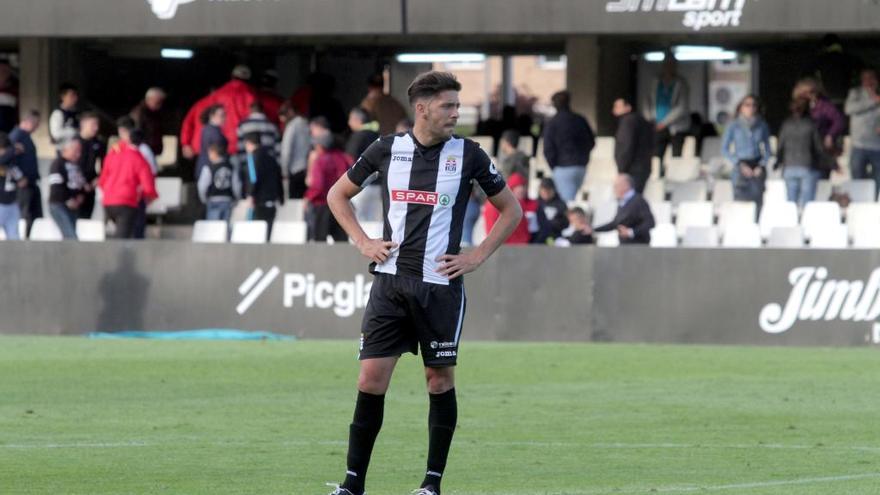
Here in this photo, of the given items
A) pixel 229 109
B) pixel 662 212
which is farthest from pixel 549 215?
pixel 229 109

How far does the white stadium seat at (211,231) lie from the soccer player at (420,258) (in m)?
13.9

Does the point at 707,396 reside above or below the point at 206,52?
below

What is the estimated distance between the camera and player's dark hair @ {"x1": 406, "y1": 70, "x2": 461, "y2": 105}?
27.4 ft

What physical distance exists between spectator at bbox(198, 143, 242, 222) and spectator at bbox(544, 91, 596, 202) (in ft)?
12.9

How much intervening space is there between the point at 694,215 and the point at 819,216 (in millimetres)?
1682

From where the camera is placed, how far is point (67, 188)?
23.2 meters

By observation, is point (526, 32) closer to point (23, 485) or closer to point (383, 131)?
point (383, 131)

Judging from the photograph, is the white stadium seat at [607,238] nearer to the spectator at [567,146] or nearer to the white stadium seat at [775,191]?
the spectator at [567,146]

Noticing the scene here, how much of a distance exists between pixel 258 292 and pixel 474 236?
313 centimetres

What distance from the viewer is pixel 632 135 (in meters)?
22.7

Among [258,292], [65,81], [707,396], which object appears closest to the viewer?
[707,396]

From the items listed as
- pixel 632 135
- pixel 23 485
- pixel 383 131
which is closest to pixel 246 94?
pixel 383 131

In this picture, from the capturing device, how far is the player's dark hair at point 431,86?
836 centimetres

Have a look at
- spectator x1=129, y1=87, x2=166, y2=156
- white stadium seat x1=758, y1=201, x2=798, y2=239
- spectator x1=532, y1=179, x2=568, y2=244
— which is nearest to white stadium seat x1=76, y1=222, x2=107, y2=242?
spectator x1=129, y1=87, x2=166, y2=156
